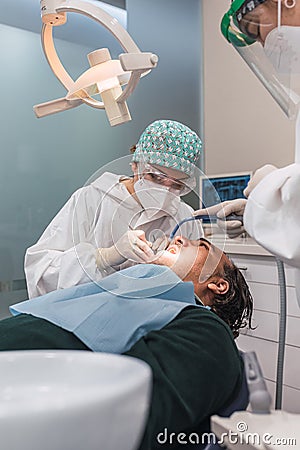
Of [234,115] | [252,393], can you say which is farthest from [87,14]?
[234,115]

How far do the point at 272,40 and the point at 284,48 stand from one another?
0.02 metres

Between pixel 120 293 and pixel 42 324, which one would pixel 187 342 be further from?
pixel 42 324

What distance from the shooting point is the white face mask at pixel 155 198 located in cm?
98

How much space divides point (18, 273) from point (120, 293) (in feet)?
4.81

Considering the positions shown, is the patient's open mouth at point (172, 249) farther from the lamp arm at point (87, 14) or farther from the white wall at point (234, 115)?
the white wall at point (234, 115)

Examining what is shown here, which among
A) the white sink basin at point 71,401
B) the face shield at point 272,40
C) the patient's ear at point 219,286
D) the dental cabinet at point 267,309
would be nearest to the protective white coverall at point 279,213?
the face shield at point 272,40

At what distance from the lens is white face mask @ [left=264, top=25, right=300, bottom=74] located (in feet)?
2.43

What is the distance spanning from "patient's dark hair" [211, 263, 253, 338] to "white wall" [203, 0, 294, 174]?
3.94 feet

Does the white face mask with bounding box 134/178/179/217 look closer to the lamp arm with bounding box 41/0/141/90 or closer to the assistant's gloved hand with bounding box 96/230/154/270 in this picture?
the assistant's gloved hand with bounding box 96/230/154/270

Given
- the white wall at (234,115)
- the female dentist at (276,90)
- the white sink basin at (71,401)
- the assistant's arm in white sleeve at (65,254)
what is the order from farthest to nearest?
the white wall at (234,115) → the assistant's arm in white sleeve at (65,254) → the female dentist at (276,90) → the white sink basin at (71,401)

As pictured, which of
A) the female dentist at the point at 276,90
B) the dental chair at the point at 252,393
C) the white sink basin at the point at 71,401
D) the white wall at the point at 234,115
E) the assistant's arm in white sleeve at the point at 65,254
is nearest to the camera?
the white sink basin at the point at 71,401

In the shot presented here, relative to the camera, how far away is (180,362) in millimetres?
877

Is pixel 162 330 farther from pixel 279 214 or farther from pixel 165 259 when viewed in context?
pixel 279 214

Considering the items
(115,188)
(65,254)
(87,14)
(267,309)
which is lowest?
(267,309)
